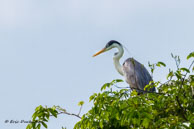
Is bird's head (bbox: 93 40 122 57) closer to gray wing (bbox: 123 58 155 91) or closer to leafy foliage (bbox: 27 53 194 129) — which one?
gray wing (bbox: 123 58 155 91)

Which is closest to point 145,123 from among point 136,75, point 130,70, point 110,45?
point 136,75

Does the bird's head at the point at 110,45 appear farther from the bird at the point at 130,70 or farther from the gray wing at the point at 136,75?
the gray wing at the point at 136,75

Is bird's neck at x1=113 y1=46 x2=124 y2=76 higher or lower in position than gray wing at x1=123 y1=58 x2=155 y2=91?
higher

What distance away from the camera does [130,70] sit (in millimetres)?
12195

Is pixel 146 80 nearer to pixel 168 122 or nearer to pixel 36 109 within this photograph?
pixel 36 109

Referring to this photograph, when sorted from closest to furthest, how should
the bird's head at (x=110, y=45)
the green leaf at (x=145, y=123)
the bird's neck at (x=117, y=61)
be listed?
the green leaf at (x=145, y=123)
the bird's neck at (x=117, y=61)
the bird's head at (x=110, y=45)

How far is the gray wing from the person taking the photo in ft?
38.8

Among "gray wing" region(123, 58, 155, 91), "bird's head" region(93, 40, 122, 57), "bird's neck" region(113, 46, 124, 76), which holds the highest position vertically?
"bird's head" region(93, 40, 122, 57)

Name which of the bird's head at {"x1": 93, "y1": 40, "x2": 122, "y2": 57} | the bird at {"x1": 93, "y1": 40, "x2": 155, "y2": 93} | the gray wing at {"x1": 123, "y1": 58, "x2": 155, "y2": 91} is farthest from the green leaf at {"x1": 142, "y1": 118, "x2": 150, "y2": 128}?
the bird's head at {"x1": 93, "y1": 40, "x2": 122, "y2": 57}

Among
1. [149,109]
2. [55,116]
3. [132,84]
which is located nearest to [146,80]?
[132,84]

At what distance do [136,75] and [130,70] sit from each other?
332 millimetres

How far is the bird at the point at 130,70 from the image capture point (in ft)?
38.8

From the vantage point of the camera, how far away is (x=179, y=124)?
4.34m

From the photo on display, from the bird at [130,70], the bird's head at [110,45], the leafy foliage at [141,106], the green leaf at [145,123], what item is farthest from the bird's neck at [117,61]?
the green leaf at [145,123]
